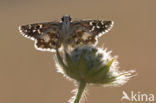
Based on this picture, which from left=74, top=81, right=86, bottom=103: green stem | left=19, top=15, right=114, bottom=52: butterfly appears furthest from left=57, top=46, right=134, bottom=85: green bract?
left=19, top=15, right=114, bottom=52: butterfly

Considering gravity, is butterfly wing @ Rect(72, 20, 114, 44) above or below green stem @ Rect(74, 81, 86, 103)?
above

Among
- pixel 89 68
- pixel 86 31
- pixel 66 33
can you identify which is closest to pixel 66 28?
pixel 66 33

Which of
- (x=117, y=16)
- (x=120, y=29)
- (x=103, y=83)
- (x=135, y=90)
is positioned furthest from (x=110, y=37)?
(x=103, y=83)

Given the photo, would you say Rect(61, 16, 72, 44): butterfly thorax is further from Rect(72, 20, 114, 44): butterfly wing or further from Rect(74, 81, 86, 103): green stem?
Rect(74, 81, 86, 103): green stem

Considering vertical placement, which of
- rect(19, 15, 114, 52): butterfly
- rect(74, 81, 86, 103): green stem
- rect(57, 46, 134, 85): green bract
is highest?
rect(19, 15, 114, 52): butterfly

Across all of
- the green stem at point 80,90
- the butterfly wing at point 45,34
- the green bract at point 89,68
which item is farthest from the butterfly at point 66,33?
the green stem at point 80,90

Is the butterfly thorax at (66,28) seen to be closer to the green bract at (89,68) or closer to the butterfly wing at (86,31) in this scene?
the butterfly wing at (86,31)

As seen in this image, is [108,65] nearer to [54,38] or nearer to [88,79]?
[88,79]

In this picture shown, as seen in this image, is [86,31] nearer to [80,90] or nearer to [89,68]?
[89,68]
